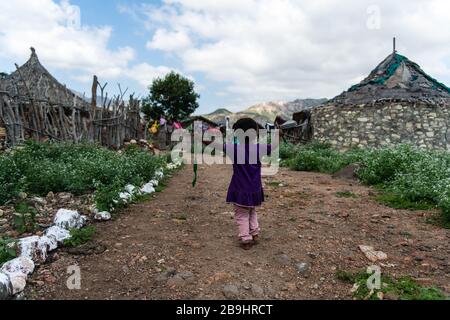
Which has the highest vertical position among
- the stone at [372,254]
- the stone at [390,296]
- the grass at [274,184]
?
the grass at [274,184]

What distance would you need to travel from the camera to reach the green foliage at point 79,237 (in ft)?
12.4

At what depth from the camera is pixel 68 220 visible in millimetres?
4129

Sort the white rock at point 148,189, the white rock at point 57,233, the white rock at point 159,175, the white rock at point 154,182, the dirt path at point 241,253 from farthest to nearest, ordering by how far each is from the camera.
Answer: the white rock at point 159,175, the white rock at point 154,182, the white rock at point 148,189, the white rock at point 57,233, the dirt path at point 241,253

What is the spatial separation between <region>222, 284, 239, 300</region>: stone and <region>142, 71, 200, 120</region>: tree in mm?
28908

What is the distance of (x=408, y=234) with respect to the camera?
4410 mm

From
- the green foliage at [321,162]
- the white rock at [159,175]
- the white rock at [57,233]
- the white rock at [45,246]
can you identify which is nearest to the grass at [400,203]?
the green foliage at [321,162]

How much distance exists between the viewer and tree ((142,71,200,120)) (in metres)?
31.5

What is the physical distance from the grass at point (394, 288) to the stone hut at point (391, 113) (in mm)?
11300

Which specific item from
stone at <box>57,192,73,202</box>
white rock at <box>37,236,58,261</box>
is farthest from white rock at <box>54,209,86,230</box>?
stone at <box>57,192,73,202</box>

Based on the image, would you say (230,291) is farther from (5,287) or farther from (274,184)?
(274,184)

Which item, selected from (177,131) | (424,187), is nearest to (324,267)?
(424,187)

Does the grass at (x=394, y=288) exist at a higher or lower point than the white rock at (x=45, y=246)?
lower

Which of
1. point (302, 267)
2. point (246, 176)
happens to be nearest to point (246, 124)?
point (246, 176)

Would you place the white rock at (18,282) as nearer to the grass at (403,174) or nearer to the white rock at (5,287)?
the white rock at (5,287)
